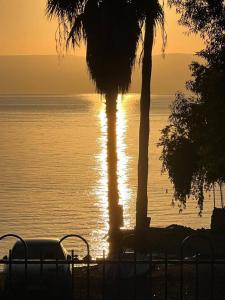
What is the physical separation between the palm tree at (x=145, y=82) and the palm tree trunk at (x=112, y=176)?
687 millimetres

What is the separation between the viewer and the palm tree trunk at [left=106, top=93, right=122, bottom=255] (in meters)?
23.9

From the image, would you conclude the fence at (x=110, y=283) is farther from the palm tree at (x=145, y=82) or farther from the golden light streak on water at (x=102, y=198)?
the golden light streak on water at (x=102, y=198)

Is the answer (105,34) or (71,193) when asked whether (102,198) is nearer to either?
(71,193)

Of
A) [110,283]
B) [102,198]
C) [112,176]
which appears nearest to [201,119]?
[112,176]

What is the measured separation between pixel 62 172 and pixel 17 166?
8505 mm

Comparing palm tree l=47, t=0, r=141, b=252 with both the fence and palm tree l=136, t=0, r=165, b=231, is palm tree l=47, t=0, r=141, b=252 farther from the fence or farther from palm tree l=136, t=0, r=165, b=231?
the fence

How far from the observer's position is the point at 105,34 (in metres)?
22.3

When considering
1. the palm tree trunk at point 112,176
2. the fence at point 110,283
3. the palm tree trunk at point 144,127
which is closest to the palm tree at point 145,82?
the palm tree trunk at point 144,127

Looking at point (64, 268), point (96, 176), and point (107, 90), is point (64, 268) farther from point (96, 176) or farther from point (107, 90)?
point (96, 176)

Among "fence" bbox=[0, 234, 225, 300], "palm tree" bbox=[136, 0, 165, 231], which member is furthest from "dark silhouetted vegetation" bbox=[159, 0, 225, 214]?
"fence" bbox=[0, 234, 225, 300]

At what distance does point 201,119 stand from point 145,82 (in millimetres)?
18023

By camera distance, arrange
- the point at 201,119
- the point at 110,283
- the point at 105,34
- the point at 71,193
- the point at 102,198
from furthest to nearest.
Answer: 1. the point at 71,193
2. the point at 102,198
3. the point at 201,119
4. the point at 105,34
5. the point at 110,283

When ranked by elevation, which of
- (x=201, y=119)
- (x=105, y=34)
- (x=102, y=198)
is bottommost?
(x=102, y=198)

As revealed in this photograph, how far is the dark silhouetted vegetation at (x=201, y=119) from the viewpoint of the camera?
25656 mm
